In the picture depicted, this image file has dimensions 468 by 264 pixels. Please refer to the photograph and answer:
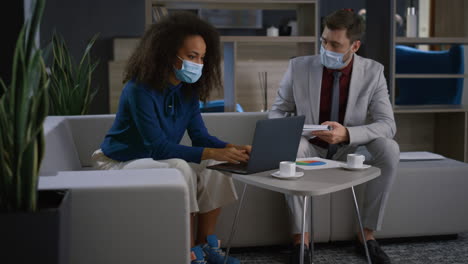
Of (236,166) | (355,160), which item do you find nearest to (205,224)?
(236,166)

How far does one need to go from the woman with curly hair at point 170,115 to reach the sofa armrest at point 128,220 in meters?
0.65

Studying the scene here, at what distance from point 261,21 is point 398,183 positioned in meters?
5.14

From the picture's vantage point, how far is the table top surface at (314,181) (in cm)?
177

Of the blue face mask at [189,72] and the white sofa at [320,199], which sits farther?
the white sofa at [320,199]

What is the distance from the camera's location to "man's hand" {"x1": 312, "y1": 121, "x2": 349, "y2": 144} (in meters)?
2.44

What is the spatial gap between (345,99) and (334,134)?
399mm

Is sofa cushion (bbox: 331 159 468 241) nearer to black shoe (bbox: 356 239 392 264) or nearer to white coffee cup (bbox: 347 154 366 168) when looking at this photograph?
black shoe (bbox: 356 239 392 264)

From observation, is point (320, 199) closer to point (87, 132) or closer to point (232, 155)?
point (232, 155)

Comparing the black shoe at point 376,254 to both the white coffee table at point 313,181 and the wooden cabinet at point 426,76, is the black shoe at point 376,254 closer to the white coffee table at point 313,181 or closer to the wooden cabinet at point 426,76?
the white coffee table at point 313,181

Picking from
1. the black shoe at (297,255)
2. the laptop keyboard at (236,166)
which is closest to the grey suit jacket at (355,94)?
the black shoe at (297,255)

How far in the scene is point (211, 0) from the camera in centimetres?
461

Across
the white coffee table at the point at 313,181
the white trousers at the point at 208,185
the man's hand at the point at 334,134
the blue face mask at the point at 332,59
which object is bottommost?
the white trousers at the point at 208,185

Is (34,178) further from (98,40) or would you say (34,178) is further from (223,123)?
(98,40)

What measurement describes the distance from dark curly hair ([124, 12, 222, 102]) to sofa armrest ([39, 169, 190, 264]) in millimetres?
842
